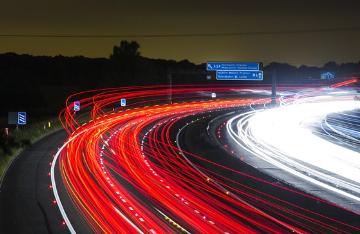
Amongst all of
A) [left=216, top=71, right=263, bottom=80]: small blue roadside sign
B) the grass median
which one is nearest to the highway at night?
the grass median

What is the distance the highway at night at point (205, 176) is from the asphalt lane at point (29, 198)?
0.38 m

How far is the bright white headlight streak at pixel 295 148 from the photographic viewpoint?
26.1 metres

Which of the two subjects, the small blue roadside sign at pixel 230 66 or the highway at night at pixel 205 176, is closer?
the highway at night at pixel 205 176

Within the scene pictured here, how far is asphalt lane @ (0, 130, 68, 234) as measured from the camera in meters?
16.8

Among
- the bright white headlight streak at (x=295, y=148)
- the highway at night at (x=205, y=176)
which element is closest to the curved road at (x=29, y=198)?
the highway at night at (x=205, y=176)

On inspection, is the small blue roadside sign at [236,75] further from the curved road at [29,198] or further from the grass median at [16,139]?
the curved road at [29,198]

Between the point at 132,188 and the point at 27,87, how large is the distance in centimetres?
8203

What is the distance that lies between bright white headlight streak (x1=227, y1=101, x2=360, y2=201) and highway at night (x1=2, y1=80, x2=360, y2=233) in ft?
0.19

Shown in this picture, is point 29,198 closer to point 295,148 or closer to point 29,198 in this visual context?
point 29,198

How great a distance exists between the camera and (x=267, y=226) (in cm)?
1572

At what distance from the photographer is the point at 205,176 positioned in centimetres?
2562

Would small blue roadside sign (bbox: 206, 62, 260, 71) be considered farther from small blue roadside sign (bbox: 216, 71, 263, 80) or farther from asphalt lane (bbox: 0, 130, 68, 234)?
asphalt lane (bbox: 0, 130, 68, 234)

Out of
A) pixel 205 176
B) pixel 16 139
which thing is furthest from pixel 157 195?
pixel 16 139

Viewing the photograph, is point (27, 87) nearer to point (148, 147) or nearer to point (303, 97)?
point (303, 97)
